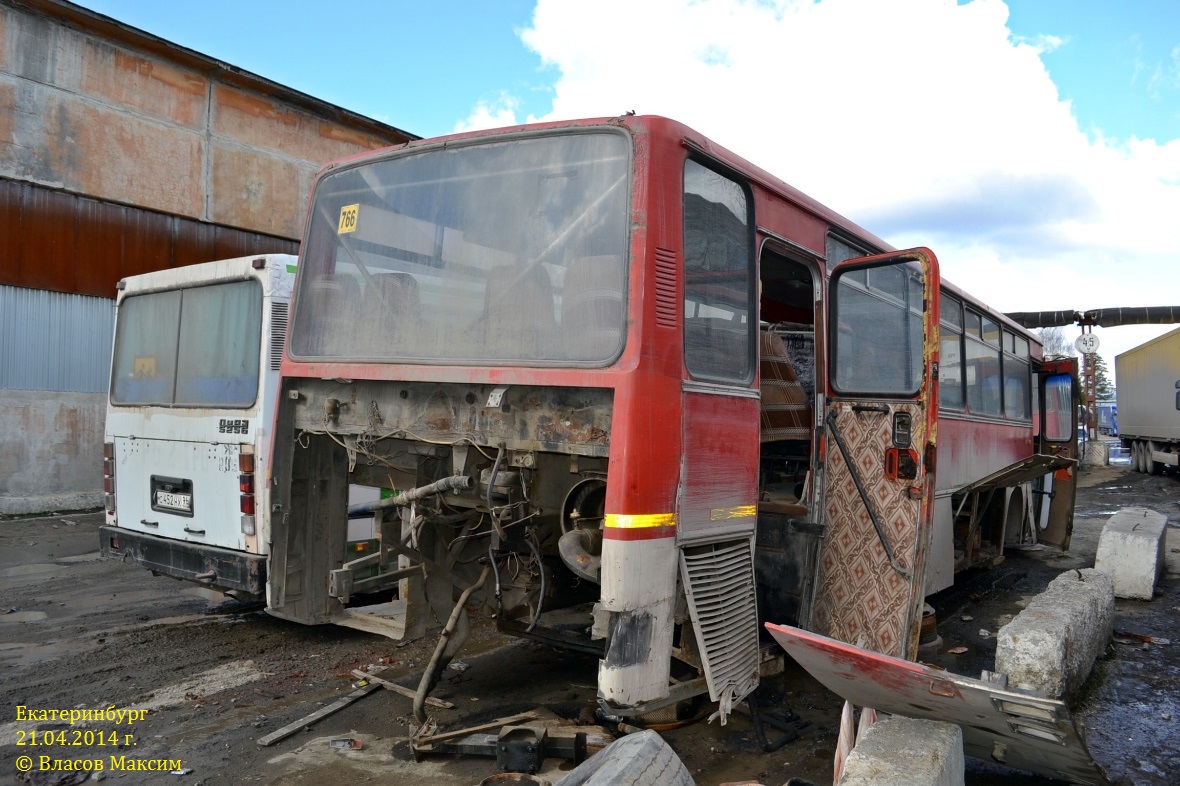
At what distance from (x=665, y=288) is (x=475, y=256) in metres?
1.10

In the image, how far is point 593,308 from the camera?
376cm

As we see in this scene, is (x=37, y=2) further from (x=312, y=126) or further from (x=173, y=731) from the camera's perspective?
Result: (x=173, y=731)

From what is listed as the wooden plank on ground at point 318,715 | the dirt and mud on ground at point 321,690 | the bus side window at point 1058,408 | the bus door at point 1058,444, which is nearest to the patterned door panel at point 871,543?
the dirt and mud on ground at point 321,690

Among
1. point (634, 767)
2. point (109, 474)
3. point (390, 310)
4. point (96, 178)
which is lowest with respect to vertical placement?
point (634, 767)

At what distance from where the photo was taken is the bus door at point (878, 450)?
A: 4.70 metres

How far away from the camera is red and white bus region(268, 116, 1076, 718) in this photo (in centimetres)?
367

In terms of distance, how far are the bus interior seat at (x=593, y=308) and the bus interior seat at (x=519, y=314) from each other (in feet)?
0.33

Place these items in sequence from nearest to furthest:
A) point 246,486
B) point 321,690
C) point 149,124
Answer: point 321,690
point 246,486
point 149,124

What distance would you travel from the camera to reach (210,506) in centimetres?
604

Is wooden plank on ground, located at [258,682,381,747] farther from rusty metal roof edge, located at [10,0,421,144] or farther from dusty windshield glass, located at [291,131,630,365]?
rusty metal roof edge, located at [10,0,421,144]

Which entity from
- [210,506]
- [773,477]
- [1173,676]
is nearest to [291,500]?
[210,506]

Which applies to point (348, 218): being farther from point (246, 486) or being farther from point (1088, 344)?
point (1088, 344)

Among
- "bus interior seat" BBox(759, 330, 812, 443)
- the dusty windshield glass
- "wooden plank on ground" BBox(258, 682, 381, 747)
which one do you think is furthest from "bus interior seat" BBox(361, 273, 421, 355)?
"bus interior seat" BBox(759, 330, 812, 443)

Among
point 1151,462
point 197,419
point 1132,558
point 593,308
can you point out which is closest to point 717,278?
point 593,308
